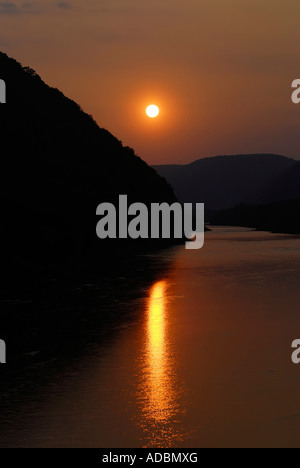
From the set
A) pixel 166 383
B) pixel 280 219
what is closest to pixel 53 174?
pixel 166 383

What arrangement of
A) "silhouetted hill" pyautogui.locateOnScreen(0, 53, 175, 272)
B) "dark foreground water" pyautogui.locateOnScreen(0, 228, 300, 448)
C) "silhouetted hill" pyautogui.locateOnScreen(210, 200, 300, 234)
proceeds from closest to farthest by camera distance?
"dark foreground water" pyautogui.locateOnScreen(0, 228, 300, 448)
"silhouetted hill" pyautogui.locateOnScreen(0, 53, 175, 272)
"silhouetted hill" pyautogui.locateOnScreen(210, 200, 300, 234)

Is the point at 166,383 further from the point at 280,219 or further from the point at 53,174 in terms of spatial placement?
the point at 280,219

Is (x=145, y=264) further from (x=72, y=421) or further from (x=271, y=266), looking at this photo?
(x=72, y=421)

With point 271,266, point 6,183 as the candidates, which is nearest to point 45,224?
point 6,183

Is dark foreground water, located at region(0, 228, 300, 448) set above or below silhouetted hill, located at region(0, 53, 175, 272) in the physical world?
below

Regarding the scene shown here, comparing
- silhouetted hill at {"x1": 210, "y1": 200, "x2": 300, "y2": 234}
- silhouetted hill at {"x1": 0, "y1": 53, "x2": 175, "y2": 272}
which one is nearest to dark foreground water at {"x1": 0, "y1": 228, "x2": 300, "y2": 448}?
silhouetted hill at {"x1": 0, "y1": 53, "x2": 175, "y2": 272}

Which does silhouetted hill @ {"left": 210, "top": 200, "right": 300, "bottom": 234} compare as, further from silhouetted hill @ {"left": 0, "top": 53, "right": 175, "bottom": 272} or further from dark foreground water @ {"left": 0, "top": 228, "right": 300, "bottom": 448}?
dark foreground water @ {"left": 0, "top": 228, "right": 300, "bottom": 448}

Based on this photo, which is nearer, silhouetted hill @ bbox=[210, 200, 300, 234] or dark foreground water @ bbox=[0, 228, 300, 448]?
dark foreground water @ bbox=[0, 228, 300, 448]

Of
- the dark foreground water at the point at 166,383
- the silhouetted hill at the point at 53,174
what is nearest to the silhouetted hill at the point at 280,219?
the silhouetted hill at the point at 53,174
